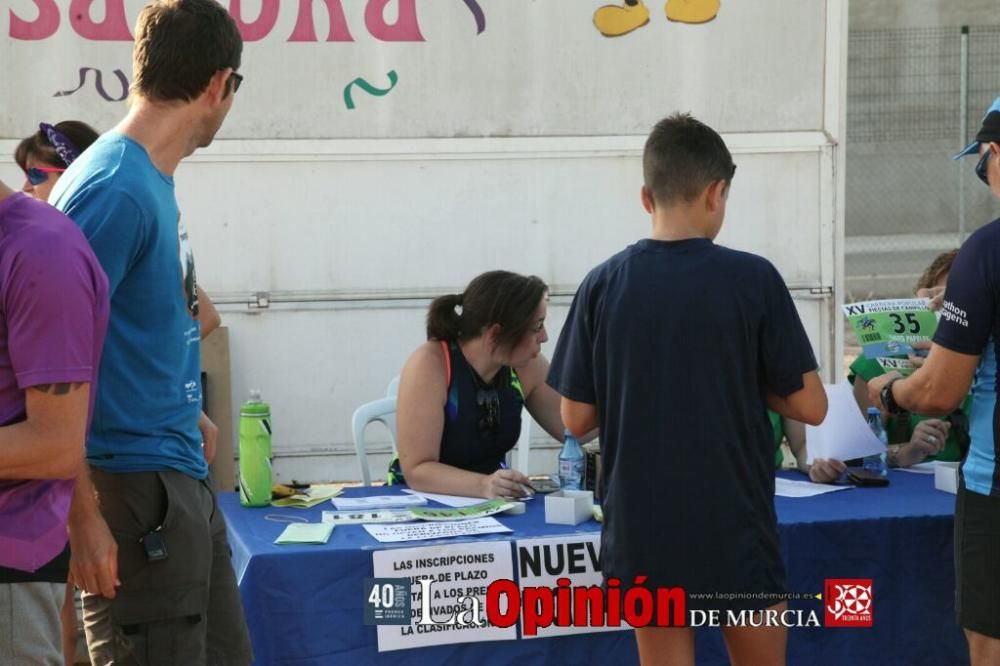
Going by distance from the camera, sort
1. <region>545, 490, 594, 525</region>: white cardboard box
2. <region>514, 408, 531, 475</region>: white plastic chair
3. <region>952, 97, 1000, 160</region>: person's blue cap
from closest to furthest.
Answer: <region>952, 97, 1000, 160</region>: person's blue cap
<region>545, 490, 594, 525</region>: white cardboard box
<region>514, 408, 531, 475</region>: white plastic chair

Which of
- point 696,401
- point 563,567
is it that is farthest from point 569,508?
point 696,401

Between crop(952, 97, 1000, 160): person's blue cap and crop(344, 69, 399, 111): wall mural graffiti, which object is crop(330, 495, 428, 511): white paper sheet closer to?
crop(952, 97, 1000, 160): person's blue cap

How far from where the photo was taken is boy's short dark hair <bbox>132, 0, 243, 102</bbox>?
1960 millimetres

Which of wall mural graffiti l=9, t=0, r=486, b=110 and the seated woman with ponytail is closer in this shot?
the seated woman with ponytail

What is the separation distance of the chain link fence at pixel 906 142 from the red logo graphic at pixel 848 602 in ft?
28.7

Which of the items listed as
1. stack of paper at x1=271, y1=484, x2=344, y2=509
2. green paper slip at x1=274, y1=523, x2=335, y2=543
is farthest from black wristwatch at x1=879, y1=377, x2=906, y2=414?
stack of paper at x1=271, y1=484, x2=344, y2=509

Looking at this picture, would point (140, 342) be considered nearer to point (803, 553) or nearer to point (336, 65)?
point (803, 553)

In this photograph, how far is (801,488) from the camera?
10.9 feet

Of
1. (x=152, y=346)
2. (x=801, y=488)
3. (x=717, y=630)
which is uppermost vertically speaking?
(x=152, y=346)

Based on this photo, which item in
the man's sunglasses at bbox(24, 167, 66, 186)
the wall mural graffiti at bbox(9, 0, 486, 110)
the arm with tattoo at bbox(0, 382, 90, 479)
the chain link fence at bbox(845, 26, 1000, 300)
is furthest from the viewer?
the chain link fence at bbox(845, 26, 1000, 300)

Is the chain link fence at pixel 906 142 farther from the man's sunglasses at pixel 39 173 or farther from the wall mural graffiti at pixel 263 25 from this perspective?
the man's sunglasses at pixel 39 173

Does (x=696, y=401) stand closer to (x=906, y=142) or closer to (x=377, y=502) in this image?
(x=377, y=502)

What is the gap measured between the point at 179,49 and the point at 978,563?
1.86m

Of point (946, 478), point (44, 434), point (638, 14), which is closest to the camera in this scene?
point (44, 434)
